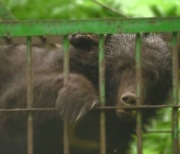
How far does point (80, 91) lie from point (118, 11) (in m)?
1.66

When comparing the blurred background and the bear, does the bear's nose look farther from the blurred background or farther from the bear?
the blurred background

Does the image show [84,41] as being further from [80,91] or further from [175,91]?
[175,91]

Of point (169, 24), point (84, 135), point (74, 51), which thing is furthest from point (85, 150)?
point (169, 24)

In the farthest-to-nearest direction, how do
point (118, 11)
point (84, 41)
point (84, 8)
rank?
point (84, 8), point (118, 11), point (84, 41)

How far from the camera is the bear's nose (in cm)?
344

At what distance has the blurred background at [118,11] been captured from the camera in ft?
14.9

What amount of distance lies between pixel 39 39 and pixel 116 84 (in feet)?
1.69

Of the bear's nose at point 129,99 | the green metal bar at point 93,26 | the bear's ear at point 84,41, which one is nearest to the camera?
the green metal bar at point 93,26

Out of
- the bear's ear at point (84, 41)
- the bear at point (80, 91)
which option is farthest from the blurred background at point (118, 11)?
the bear's ear at point (84, 41)

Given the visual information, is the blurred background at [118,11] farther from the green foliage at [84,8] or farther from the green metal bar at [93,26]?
the green metal bar at [93,26]

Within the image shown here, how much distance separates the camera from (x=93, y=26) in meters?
3.15

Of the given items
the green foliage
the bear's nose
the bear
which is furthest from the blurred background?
the bear's nose

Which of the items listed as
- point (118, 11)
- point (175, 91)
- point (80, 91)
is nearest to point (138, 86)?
point (175, 91)

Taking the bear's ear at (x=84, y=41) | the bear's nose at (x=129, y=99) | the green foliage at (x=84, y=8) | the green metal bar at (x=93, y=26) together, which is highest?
the green foliage at (x=84, y=8)
